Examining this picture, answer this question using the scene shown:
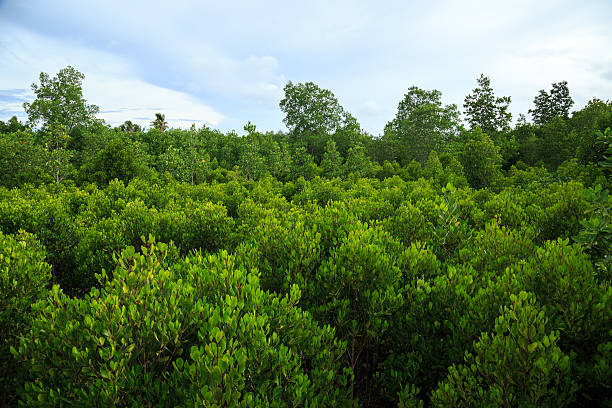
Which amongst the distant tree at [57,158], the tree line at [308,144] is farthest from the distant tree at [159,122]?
the distant tree at [57,158]

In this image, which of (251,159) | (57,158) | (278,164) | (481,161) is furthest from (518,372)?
(57,158)

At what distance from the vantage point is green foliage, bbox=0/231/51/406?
4.40 m

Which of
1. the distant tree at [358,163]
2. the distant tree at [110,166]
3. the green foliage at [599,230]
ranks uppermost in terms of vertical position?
the distant tree at [358,163]

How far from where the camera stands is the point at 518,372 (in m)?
3.22

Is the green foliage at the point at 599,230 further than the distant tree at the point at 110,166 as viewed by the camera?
No

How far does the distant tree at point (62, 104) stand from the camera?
44469 millimetres

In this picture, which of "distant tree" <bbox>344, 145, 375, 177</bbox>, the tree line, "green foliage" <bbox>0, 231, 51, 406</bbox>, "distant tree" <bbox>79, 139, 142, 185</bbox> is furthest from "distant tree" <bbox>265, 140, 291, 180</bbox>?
"green foliage" <bbox>0, 231, 51, 406</bbox>

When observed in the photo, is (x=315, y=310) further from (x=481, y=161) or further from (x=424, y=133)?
(x=424, y=133)

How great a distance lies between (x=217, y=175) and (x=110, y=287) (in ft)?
97.1

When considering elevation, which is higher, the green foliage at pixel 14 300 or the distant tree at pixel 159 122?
the distant tree at pixel 159 122

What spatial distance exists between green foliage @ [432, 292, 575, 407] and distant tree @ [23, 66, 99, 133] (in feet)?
189

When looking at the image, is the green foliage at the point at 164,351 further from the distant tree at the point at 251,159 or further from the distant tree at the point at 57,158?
the distant tree at the point at 57,158

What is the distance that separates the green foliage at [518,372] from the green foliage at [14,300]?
19.3 feet

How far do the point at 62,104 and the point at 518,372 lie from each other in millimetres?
62519
